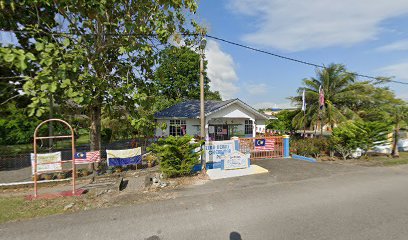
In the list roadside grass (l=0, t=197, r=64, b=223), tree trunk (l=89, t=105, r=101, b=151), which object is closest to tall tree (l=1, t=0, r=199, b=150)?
tree trunk (l=89, t=105, r=101, b=151)

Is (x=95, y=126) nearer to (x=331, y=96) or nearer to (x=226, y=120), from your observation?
(x=226, y=120)

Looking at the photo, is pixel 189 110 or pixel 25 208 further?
pixel 189 110

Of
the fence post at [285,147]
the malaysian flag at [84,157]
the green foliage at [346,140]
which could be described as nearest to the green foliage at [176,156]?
the malaysian flag at [84,157]

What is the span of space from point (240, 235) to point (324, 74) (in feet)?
60.6

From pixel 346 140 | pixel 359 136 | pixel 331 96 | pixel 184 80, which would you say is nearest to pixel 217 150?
pixel 346 140

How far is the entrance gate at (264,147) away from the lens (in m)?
12.2

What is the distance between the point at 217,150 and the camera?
9.59m

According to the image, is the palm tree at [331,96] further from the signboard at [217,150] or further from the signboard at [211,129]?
the signboard at [217,150]

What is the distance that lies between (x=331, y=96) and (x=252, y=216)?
16.8 m

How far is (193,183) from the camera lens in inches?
324

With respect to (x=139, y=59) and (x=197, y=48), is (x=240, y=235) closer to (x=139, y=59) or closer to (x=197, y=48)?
(x=197, y=48)

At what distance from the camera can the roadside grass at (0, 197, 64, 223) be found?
5496 mm

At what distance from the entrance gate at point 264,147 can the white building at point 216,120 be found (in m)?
5.42

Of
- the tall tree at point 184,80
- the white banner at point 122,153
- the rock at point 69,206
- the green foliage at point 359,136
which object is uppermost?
the tall tree at point 184,80
